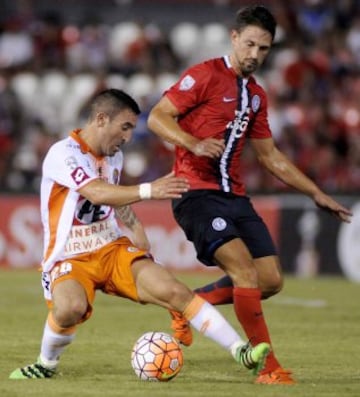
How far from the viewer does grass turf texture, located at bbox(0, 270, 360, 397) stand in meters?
7.94

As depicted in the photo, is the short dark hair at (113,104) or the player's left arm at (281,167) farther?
the player's left arm at (281,167)

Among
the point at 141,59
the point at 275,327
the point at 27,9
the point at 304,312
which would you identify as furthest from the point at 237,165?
the point at 27,9

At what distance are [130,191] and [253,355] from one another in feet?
3.90

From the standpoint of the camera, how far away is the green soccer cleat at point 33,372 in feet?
27.4

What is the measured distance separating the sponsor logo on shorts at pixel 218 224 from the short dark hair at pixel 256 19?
1.24 meters

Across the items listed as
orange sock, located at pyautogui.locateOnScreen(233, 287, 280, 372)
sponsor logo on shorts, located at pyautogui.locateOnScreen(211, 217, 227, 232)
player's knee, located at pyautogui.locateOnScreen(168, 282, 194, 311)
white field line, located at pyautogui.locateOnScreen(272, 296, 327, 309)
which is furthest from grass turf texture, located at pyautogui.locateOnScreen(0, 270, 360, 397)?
sponsor logo on shorts, located at pyautogui.locateOnScreen(211, 217, 227, 232)

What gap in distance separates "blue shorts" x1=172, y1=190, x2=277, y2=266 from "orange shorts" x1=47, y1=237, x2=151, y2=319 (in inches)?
18.1

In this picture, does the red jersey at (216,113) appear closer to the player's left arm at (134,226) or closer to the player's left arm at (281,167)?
the player's left arm at (281,167)

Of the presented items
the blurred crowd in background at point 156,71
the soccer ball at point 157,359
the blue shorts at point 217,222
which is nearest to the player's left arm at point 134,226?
the blue shorts at point 217,222

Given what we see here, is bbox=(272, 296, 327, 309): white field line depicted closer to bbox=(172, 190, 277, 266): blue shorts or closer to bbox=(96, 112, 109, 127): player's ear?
bbox=(172, 190, 277, 266): blue shorts

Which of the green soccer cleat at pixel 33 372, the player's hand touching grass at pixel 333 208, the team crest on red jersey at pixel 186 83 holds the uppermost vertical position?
the team crest on red jersey at pixel 186 83

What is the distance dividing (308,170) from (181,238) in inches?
83.1

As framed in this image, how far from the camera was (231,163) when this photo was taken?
9078 millimetres

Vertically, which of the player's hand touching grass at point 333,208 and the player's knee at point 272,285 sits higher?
the player's hand touching grass at point 333,208
